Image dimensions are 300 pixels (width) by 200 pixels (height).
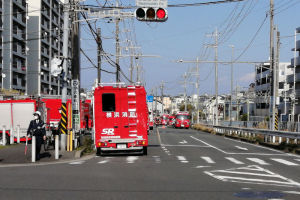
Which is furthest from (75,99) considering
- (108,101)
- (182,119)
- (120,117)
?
(182,119)

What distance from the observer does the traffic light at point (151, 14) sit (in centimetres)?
1400

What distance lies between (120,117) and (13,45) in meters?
44.7

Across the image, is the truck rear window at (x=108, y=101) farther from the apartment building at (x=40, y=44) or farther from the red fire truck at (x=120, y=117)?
the apartment building at (x=40, y=44)

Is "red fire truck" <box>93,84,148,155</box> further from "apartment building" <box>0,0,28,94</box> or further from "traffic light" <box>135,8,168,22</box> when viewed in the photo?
"apartment building" <box>0,0,28,94</box>

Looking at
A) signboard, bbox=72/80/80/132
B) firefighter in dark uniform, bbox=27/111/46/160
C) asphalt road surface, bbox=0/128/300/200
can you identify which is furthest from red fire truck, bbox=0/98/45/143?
asphalt road surface, bbox=0/128/300/200

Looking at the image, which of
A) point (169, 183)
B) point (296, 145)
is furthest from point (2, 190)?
point (296, 145)

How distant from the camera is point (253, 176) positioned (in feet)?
38.9

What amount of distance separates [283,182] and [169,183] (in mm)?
2931

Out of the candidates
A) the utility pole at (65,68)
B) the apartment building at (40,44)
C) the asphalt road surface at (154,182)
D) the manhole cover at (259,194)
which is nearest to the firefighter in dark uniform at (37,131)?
the utility pole at (65,68)

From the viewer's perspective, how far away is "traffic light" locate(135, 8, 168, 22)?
1400 centimetres

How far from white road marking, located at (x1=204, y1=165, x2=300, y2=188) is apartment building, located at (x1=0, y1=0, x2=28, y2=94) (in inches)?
1808

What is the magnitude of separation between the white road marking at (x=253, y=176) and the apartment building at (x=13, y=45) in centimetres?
4593

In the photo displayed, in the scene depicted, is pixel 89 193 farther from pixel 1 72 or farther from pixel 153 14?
pixel 1 72

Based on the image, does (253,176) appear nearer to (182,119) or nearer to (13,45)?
(13,45)
